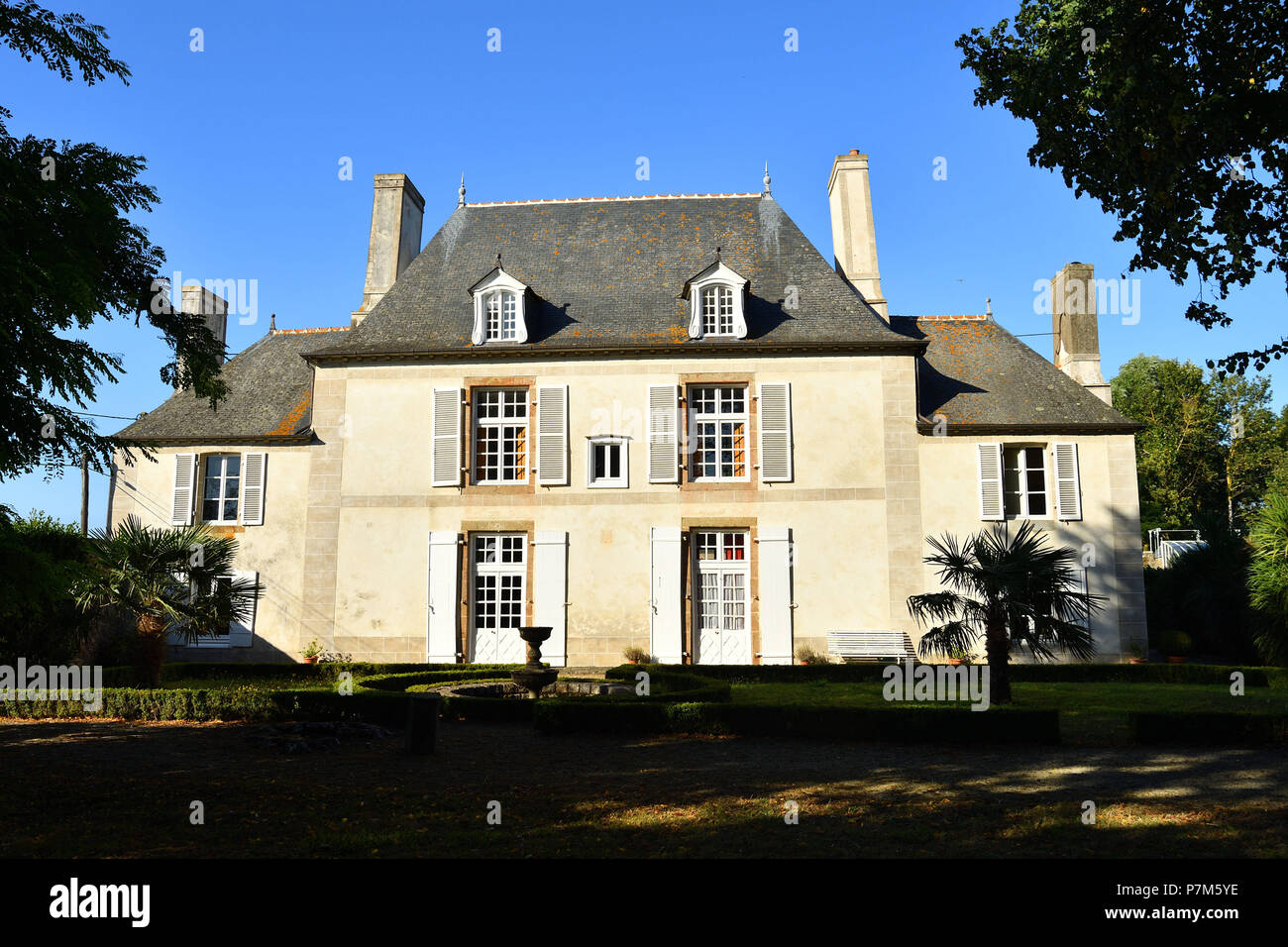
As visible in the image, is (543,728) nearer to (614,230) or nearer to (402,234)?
(614,230)

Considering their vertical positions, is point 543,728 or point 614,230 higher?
point 614,230

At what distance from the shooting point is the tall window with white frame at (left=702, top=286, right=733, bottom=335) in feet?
67.3

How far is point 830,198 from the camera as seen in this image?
939 inches

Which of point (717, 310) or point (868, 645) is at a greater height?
point (717, 310)

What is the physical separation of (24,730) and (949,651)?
11.1 meters

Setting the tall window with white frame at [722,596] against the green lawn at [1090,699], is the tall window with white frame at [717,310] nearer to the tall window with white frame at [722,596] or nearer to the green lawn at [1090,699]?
the tall window with white frame at [722,596]

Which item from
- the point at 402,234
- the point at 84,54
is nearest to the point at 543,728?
the point at 84,54

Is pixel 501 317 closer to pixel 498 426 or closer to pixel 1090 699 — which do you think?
pixel 498 426

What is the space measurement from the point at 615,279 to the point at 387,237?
6.37 m

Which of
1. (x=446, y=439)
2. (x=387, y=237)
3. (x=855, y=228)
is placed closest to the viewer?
(x=446, y=439)

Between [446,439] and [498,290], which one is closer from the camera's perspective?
[446,439]

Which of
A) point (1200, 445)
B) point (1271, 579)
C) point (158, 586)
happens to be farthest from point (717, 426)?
point (1200, 445)

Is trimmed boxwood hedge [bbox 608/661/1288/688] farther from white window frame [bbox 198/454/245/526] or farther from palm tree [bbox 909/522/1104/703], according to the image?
white window frame [bbox 198/454/245/526]

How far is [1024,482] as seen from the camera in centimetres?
1983
